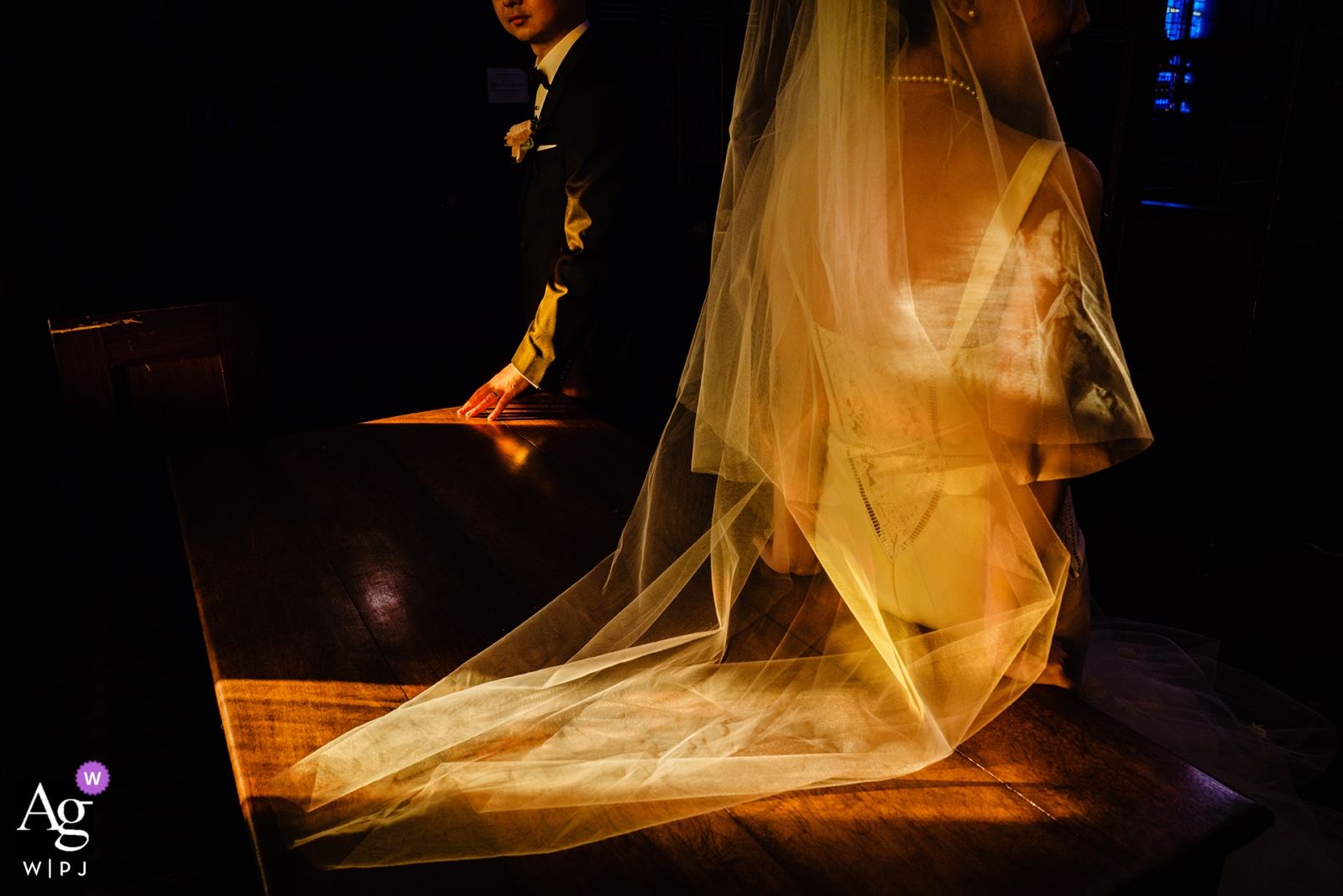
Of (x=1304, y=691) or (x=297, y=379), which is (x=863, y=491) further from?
(x=297, y=379)

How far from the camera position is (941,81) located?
1030 millimetres

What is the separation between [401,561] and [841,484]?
722 millimetres

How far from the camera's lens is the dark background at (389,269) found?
5.98 ft

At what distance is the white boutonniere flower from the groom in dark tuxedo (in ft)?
0.07

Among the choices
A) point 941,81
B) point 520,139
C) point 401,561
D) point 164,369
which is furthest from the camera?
point 520,139

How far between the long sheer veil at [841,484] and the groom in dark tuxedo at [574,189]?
823 mm

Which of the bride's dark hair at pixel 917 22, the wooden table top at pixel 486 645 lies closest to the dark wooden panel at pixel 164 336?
the wooden table top at pixel 486 645

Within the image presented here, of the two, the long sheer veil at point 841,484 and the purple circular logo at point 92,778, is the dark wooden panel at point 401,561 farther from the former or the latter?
the purple circular logo at point 92,778

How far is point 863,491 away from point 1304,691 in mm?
1688

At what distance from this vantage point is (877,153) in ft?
3.45

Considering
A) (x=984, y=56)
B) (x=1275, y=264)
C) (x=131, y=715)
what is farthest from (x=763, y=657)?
(x=1275, y=264)

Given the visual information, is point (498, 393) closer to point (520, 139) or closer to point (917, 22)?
point (520, 139)

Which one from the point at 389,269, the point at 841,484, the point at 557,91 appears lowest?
the point at 389,269

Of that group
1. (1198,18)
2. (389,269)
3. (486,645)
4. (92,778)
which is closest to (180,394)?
(92,778)
